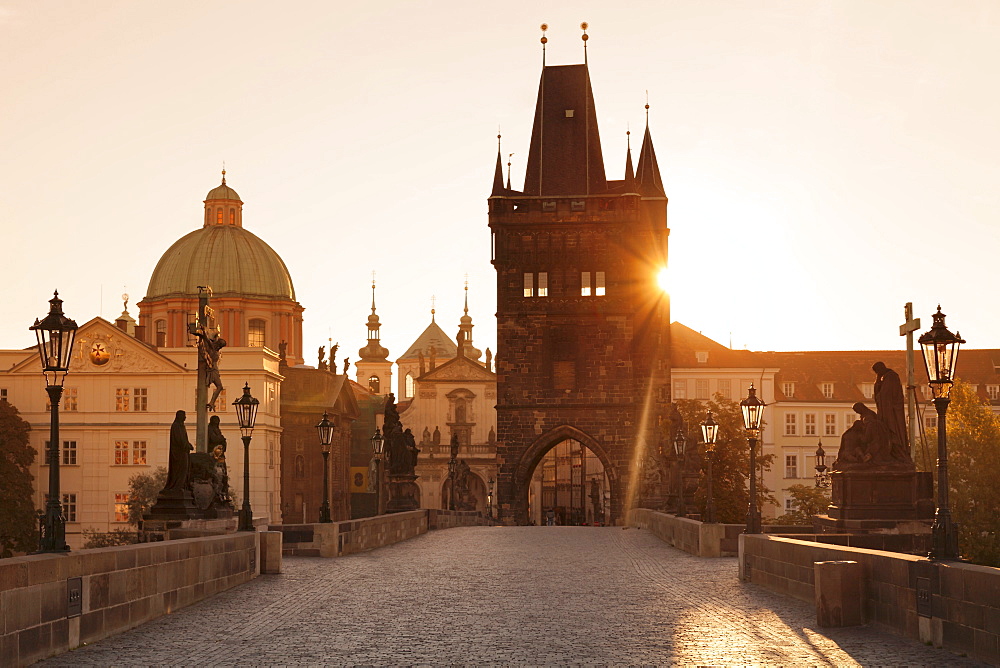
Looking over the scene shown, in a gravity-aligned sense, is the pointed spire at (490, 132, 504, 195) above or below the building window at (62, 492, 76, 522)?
above

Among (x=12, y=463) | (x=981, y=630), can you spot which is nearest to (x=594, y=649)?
(x=981, y=630)

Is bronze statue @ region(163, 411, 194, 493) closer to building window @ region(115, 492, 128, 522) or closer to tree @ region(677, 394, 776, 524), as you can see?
tree @ region(677, 394, 776, 524)

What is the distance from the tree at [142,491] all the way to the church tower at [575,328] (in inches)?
793

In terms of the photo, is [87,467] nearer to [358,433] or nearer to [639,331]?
[639,331]

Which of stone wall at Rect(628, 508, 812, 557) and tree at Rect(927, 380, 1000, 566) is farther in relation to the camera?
tree at Rect(927, 380, 1000, 566)

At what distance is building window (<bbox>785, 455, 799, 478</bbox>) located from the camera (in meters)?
94.3

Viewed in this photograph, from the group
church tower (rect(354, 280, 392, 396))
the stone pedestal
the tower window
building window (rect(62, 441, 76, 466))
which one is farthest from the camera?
church tower (rect(354, 280, 392, 396))

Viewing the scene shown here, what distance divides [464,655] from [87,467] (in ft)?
240

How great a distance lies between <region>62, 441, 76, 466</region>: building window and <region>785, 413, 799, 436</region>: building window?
46326mm

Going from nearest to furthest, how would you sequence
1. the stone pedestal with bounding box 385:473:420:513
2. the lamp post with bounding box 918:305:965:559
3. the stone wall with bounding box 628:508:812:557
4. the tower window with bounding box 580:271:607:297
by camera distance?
1. the lamp post with bounding box 918:305:965:559
2. the stone wall with bounding box 628:508:812:557
3. the stone pedestal with bounding box 385:473:420:513
4. the tower window with bounding box 580:271:607:297

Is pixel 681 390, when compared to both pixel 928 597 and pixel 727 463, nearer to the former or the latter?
pixel 727 463

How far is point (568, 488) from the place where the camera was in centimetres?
11894

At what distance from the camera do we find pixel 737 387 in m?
93.9

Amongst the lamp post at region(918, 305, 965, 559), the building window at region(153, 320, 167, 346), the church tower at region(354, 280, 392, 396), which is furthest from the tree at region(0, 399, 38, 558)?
the church tower at region(354, 280, 392, 396)
